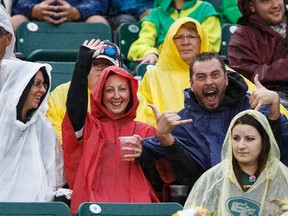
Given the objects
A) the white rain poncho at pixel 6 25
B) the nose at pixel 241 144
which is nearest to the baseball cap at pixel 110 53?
the white rain poncho at pixel 6 25

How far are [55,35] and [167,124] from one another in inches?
115

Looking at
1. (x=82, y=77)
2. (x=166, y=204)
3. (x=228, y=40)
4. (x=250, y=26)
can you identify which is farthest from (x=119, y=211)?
(x=228, y=40)

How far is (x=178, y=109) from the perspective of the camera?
9430 millimetres

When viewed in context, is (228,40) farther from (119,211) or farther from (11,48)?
(119,211)

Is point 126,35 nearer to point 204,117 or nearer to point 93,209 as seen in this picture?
point 204,117

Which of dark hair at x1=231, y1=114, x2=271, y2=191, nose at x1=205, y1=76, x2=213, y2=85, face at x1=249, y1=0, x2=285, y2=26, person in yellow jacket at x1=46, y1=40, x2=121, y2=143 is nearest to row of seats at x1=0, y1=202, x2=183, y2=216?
dark hair at x1=231, y1=114, x2=271, y2=191

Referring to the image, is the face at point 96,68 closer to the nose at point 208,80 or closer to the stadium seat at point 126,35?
the nose at point 208,80

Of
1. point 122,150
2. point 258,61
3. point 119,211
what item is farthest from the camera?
point 258,61

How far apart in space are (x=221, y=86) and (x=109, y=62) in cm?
93

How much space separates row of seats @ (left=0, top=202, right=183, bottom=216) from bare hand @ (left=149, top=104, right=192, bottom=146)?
1.82ft

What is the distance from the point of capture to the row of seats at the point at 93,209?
25.7 ft

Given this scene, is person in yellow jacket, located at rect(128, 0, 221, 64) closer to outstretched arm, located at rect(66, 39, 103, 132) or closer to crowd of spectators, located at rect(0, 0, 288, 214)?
crowd of spectators, located at rect(0, 0, 288, 214)

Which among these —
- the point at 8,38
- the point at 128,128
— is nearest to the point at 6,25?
the point at 8,38

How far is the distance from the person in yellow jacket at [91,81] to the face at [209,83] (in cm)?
74
